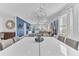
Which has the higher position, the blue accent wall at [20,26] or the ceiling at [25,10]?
the ceiling at [25,10]

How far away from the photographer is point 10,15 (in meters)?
1.57

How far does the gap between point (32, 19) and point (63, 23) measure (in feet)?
1.66

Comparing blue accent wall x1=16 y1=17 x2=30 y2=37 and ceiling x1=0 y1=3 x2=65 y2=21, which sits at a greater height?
ceiling x1=0 y1=3 x2=65 y2=21

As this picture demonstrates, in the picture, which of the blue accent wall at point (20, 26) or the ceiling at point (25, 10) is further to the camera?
the blue accent wall at point (20, 26)

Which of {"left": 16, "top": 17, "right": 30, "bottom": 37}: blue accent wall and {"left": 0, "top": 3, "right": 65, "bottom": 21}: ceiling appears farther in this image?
{"left": 16, "top": 17, "right": 30, "bottom": 37}: blue accent wall

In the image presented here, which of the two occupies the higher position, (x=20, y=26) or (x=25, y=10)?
(x=25, y=10)

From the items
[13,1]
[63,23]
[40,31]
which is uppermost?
[13,1]

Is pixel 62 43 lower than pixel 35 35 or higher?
lower

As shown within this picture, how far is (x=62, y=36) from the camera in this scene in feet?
5.69

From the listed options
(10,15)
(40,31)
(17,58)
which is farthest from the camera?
(40,31)

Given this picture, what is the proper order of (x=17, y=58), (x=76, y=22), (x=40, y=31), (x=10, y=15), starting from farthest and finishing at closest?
(x=76, y=22)
(x=40, y=31)
(x=10, y=15)
(x=17, y=58)

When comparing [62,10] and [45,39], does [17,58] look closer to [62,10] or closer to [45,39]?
[45,39]

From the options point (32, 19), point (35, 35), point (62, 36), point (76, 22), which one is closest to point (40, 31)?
point (35, 35)

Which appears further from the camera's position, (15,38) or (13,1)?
(15,38)
